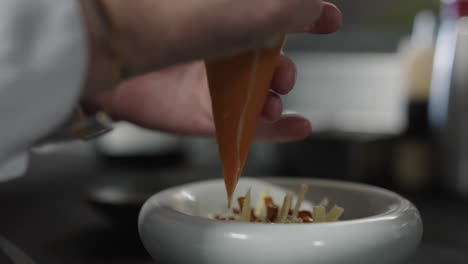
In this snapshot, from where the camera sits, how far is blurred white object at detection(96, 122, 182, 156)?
1.42 meters

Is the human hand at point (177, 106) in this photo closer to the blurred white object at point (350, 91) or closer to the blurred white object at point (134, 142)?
the blurred white object at point (134, 142)

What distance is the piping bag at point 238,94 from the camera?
44 centimetres

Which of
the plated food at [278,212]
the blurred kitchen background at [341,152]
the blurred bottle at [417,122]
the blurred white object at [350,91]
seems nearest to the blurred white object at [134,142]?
the blurred kitchen background at [341,152]

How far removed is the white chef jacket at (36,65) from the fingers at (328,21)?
0.25 metres

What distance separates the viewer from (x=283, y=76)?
1.80 ft

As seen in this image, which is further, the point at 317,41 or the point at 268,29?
the point at 317,41

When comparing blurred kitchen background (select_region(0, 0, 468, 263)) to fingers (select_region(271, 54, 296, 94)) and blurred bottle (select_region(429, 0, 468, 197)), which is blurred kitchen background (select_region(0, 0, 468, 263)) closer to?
blurred bottle (select_region(429, 0, 468, 197))

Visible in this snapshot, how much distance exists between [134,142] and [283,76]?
94 centimetres

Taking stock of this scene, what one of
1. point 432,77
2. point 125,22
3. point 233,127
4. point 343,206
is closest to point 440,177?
point 432,77

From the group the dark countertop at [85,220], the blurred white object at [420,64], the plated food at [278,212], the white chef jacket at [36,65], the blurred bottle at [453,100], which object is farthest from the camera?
the blurred white object at [420,64]

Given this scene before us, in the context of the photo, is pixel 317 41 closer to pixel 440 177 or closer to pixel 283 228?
pixel 440 177

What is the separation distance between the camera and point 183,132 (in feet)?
2.29

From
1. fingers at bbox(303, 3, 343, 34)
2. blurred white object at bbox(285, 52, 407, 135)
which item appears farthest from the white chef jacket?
blurred white object at bbox(285, 52, 407, 135)

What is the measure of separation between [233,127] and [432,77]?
0.79m
